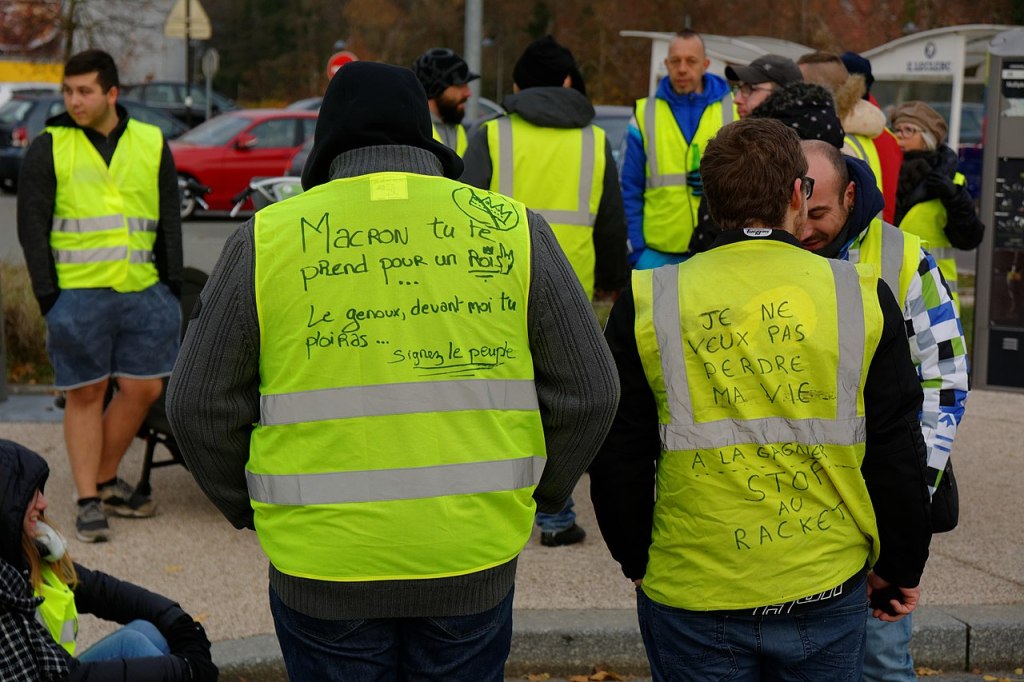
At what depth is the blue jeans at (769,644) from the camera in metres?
2.95

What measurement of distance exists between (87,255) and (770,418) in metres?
4.07

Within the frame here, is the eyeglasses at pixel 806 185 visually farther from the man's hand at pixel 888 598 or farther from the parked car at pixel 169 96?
the parked car at pixel 169 96

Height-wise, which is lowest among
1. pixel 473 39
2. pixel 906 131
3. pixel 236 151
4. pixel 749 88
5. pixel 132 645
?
pixel 132 645

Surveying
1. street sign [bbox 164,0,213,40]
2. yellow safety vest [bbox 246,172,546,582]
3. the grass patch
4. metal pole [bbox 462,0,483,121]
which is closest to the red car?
street sign [bbox 164,0,213,40]

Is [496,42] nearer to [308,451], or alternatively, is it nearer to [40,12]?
[40,12]

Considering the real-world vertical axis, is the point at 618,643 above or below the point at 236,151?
below

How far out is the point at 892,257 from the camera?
138 inches

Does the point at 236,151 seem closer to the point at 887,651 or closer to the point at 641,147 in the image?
the point at 641,147

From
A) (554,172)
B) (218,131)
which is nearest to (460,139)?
(554,172)

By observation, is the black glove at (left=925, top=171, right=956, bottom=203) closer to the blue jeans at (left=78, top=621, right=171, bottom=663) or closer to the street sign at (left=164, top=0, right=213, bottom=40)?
the blue jeans at (left=78, top=621, right=171, bottom=663)

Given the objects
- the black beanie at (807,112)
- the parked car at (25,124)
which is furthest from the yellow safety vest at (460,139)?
the parked car at (25,124)

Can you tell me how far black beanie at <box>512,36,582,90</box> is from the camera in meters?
6.14

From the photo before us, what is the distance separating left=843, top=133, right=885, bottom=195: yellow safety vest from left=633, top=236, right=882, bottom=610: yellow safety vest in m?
2.73

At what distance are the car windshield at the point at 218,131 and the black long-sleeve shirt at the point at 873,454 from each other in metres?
18.7
